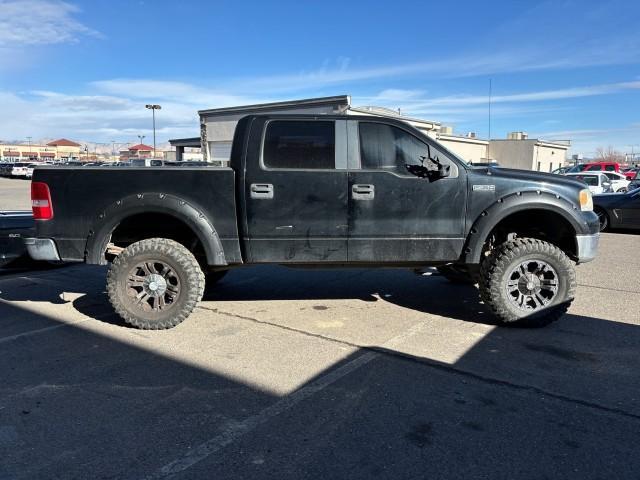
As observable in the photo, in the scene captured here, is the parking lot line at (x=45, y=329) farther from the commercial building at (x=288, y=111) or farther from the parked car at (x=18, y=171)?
the parked car at (x=18, y=171)

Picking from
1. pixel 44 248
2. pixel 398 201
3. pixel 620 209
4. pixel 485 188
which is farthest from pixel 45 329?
pixel 620 209

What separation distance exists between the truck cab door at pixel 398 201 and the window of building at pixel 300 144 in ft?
0.79

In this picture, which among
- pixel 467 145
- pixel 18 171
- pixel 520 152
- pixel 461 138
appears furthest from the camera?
pixel 18 171

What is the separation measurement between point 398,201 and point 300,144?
1.13 meters

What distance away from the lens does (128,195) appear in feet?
17.0

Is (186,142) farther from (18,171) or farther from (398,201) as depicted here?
(398,201)

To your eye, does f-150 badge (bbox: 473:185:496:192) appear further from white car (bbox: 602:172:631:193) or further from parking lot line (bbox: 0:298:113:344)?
white car (bbox: 602:172:631:193)

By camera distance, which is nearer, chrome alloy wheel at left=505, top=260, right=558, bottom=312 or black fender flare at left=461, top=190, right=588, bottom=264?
black fender flare at left=461, top=190, right=588, bottom=264

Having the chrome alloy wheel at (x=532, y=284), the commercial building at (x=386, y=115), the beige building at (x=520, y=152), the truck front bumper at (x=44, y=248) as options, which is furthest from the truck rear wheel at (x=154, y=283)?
the beige building at (x=520, y=152)

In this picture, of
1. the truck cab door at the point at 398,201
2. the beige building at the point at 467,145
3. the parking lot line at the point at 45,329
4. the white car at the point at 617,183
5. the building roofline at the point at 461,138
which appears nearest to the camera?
the parking lot line at the point at 45,329

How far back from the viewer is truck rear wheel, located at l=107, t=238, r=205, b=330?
530 centimetres

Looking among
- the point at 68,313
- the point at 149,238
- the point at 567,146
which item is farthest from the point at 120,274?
the point at 567,146

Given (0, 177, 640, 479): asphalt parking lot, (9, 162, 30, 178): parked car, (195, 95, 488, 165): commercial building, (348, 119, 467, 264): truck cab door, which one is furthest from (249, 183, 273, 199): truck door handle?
(9, 162, 30, 178): parked car

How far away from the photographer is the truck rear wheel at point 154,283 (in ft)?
17.4
